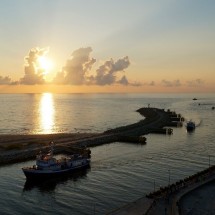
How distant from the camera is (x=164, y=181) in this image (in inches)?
2697

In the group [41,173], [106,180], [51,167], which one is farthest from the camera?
[51,167]

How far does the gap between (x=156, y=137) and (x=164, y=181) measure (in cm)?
6329

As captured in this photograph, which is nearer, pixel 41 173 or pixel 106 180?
pixel 106 180

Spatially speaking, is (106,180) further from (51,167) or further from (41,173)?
(41,173)

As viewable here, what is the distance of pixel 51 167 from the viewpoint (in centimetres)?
7500

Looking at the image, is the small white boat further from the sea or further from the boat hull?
the sea

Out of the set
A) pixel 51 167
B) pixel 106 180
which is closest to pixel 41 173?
pixel 51 167

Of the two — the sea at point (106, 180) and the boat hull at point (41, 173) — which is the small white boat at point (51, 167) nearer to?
the boat hull at point (41, 173)

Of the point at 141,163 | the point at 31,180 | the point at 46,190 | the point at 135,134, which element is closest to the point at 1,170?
the point at 31,180

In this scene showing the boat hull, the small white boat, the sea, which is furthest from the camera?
the small white boat

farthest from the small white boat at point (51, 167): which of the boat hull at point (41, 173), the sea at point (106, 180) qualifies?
the sea at point (106, 180)

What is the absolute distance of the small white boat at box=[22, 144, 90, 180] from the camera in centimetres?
7231

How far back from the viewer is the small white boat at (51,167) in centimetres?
7231

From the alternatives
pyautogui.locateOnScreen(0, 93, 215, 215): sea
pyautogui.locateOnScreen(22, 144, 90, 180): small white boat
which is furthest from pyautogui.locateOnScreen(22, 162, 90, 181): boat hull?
pyautogui.locateOnScreen(0, 93, 215, 215): sea
